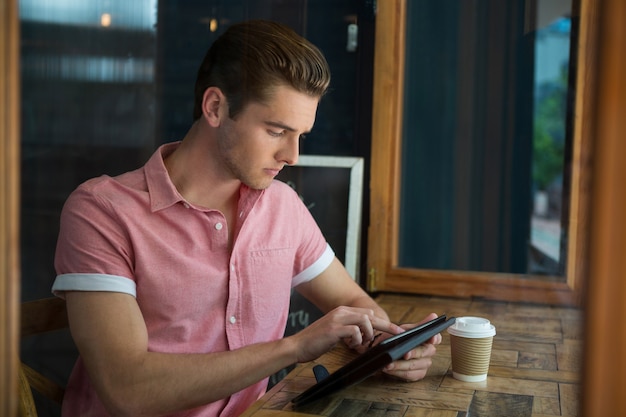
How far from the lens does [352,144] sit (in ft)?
5.96

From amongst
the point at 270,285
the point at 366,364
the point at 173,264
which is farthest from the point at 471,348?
the point at 173,264

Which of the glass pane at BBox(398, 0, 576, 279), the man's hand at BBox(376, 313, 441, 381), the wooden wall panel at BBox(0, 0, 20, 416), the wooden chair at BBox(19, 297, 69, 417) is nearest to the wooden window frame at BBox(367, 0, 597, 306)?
the glass pane at BBox(398, 0, 576, 279)

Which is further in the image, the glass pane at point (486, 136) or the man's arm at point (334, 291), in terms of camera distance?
the man's arm at point (334, 291)

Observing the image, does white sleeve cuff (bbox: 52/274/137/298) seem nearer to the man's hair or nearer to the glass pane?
the man's hair

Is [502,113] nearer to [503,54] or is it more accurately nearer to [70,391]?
[503,54]

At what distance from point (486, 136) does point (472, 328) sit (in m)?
0.45

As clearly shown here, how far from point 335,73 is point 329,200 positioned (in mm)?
351

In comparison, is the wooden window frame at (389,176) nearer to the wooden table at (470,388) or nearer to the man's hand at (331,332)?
the wooden table at (470,388)

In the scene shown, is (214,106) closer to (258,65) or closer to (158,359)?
(258,65)

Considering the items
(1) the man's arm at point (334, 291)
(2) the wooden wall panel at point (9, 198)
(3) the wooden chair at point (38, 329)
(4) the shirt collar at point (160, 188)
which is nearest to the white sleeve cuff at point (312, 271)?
(1) the man's arm at point (334, 291)

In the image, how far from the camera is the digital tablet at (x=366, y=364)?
1.01 m

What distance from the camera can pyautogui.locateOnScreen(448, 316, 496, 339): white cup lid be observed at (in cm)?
115

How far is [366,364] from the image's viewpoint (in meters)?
1.02

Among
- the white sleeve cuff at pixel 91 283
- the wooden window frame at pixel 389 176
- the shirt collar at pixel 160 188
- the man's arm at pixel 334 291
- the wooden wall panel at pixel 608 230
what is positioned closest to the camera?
the wooden wall panel at pixel 608 230
